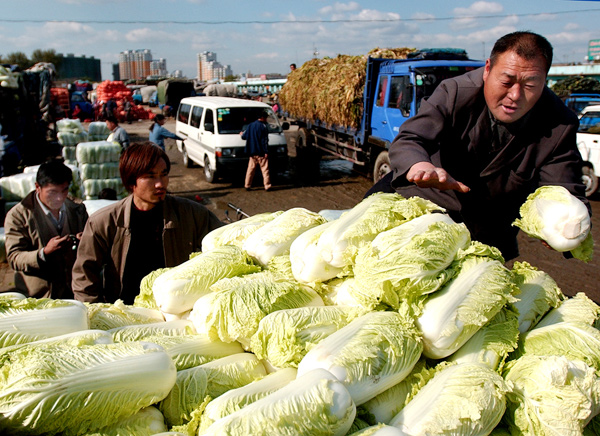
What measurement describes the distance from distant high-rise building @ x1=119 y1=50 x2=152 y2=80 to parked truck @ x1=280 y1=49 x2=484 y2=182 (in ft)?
331

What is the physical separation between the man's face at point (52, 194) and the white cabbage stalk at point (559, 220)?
3.70 meters

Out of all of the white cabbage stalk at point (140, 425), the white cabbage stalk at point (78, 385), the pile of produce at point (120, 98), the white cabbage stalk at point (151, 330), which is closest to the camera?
the white cabbage stalk at point (78, 385)

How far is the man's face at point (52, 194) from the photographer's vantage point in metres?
3.88

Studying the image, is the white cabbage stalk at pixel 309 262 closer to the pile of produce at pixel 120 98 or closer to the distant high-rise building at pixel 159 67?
the pile of produce at pixel 120 98

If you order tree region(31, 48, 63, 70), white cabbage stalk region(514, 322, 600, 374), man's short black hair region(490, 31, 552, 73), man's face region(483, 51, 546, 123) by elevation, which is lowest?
white cabbage stalk region(514, 322, 600, 374)

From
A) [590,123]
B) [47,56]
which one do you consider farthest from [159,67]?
[590,123]

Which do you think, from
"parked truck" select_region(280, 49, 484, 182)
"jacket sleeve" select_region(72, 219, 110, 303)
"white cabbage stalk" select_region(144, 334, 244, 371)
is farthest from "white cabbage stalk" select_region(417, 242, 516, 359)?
"parked truck" select_region(280, 49, 484, 182)

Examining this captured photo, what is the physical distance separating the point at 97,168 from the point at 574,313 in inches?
346

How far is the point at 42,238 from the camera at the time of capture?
3891mm

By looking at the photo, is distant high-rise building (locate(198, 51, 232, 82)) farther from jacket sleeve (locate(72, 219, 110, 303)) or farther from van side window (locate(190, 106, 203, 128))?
jacket sleeve (locate(72, 219, 110, 303))

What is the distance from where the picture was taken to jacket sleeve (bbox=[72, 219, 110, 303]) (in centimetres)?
316

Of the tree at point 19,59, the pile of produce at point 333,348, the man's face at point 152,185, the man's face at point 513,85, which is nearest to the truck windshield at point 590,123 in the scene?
the man's face at point 513,85

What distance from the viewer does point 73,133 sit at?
525 inches

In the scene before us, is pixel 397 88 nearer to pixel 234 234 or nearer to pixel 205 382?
pixel 234 234
